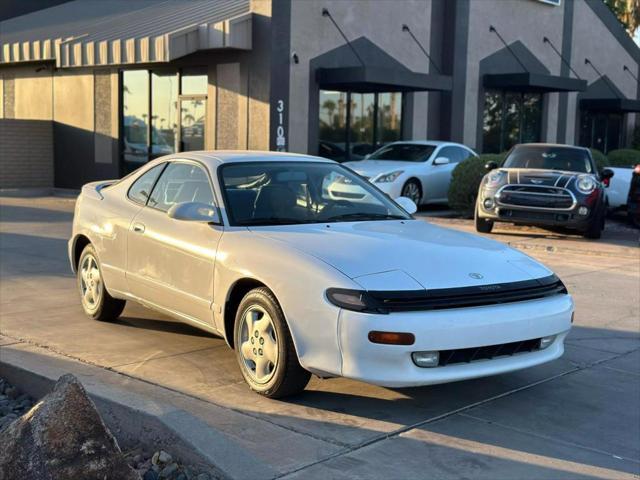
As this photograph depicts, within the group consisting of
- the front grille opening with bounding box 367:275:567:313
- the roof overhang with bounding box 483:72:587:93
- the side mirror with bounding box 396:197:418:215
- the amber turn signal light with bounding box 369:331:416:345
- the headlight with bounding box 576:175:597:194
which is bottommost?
the amber turn signal light with bounding box 369:331:416:345

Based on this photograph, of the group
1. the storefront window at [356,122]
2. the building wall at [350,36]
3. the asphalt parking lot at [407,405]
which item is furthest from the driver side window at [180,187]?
the storefront window at [356,122]

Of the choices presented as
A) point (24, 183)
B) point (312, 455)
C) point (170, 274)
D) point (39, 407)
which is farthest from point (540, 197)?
point (24, 183)

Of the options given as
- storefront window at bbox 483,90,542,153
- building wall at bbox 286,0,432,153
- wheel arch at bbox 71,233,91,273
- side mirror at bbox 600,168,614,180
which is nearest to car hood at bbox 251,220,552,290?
wheel arch at bbox 71,233,91,273

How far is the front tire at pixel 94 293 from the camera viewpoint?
676 centimetres

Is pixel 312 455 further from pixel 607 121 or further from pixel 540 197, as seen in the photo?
pixel 607 121

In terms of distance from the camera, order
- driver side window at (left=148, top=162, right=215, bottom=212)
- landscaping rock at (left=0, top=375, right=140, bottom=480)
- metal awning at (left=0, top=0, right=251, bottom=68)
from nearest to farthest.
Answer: landscaping rock at (left=0, top=375, right=140, bottom=480) → driver side window at (left=148, top=162, right=215, bottom=212) → metal awning at (left=0, top=0, right=251, bottom=68)

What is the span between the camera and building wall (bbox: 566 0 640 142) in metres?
28.5

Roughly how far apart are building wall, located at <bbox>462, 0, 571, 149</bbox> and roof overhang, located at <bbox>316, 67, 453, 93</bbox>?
295cm

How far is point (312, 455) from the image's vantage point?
13.4 ft

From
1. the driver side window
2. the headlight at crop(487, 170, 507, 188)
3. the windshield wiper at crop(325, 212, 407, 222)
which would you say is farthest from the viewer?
the headlight at crop(487, 170, 507, 188)

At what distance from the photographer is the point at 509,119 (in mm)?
25359

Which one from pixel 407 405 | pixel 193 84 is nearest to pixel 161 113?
pixel 193 84

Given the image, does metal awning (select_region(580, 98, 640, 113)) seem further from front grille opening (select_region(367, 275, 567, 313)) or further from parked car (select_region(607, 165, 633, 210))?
front grille opening (select_region(367, 275, 567, 313))

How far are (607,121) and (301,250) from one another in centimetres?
2905
